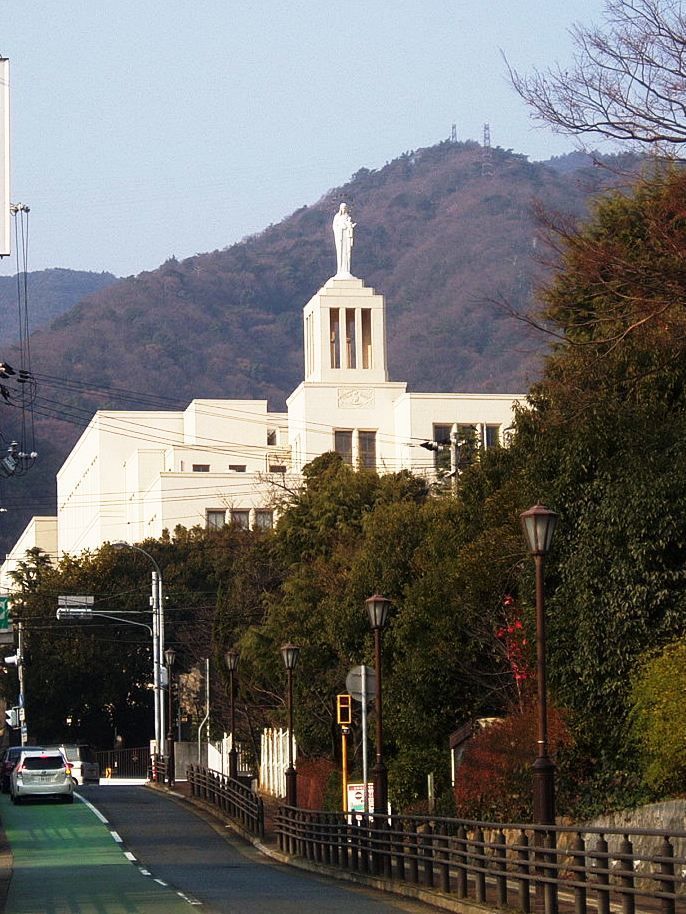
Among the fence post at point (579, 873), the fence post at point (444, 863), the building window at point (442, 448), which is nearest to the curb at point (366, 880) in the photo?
the fence post at point (444, 863)

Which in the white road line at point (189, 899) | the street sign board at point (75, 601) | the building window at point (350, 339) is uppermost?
the building window at point (350, 339)

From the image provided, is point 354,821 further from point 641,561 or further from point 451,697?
point 451,697

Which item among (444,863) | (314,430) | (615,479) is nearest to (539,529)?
(444,863)

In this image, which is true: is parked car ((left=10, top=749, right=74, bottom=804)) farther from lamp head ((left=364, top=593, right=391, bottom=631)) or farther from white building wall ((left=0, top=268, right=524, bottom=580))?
white building wall ((left=0, top=268, right=524, bottom=580))

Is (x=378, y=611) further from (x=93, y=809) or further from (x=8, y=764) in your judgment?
(x=8, y=764)

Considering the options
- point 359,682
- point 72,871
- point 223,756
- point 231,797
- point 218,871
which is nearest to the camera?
point 72,871

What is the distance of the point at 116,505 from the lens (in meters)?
107

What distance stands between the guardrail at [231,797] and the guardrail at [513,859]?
4.14 meters

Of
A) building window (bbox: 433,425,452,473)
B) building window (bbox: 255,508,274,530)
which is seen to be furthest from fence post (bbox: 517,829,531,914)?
building window (bbox: 255,508,274,530)

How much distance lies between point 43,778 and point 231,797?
8426 mm

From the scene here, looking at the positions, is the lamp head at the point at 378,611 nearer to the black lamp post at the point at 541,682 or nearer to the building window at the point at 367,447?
the black lamp post at the point at 541,682

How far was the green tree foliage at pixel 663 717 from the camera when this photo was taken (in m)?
26.6

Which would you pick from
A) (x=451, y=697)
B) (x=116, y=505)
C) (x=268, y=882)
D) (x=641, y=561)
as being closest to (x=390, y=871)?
(x=268, y=882)

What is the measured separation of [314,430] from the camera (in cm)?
8806
